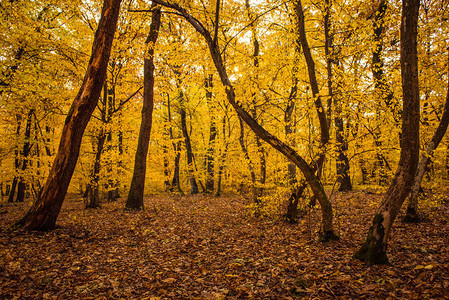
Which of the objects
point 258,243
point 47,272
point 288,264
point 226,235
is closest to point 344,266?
point 288,264

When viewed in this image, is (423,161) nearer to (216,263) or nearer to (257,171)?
(257,171)

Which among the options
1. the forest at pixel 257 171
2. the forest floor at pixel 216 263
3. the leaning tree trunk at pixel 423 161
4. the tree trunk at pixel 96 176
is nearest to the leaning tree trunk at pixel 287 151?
the forest at pixel 257 171

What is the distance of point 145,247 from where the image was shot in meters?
5.26

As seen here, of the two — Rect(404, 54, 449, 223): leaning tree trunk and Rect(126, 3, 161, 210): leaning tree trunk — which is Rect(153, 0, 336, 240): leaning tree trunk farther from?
Rect(126, 3, 161, 210): leaning tree trunk

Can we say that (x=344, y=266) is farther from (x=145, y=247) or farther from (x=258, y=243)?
(x=145, y=247)

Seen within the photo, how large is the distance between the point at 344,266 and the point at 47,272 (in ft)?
15.7

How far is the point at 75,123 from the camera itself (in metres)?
5.22

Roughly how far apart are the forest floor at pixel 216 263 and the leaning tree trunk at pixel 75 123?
52 centimetres

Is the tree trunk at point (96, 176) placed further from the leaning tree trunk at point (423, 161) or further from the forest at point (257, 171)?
the leaning tree trunk at point (423, 161)

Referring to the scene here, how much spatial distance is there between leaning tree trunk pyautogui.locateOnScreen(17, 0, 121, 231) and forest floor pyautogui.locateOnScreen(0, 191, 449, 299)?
518 mm

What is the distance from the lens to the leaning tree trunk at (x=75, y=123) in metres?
5.23

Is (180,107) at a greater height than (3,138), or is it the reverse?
(180,107)

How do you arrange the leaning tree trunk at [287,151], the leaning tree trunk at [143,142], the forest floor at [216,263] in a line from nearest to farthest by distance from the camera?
the forest floor at [216,263], the leaning tree trunk at [287,151], the leaning tree trunk at [143,142]

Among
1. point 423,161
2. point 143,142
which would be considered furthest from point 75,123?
point 423,161
